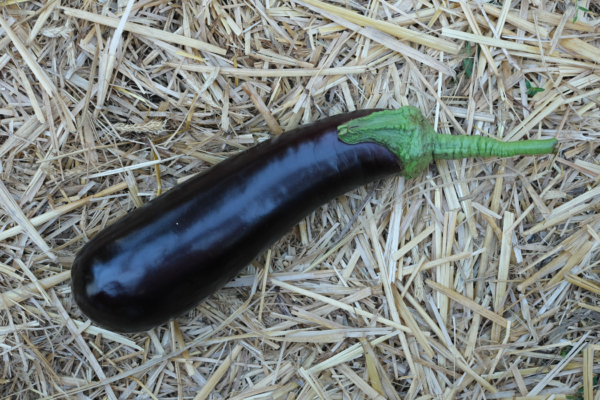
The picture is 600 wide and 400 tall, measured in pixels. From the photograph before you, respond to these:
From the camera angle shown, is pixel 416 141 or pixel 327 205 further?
pixel 327 205

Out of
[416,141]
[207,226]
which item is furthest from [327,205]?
[207,226]

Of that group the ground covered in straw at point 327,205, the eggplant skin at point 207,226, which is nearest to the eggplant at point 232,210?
the eggplant skin at point 207,226

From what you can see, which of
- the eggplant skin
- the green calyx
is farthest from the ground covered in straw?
the eggplant skin

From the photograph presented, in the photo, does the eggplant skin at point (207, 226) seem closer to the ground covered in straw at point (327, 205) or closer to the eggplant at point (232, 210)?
the eggplant at point (232, 210)

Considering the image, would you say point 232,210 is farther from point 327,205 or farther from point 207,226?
point 327,205

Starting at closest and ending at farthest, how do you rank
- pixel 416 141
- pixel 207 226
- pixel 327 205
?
pixel 207 226 → pixel 416 141 → pixel 327 205

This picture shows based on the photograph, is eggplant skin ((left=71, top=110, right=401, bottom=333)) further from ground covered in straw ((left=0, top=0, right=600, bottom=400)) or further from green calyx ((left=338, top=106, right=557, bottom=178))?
ground covered in straw ((left=0, top=0, right=600, bottom=400))

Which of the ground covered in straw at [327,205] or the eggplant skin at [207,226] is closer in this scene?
the eggplant skin at [207,226]
